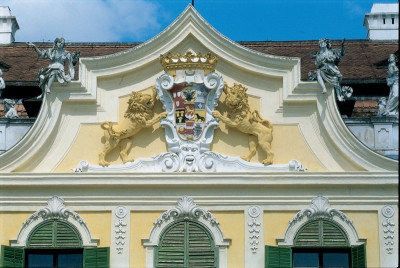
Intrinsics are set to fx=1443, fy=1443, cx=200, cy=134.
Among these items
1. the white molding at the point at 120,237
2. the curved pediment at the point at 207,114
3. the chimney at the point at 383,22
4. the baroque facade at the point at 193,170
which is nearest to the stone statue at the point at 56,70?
the baroque facade at the point at 193,170

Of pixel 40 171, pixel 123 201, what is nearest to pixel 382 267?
pixel 123 201

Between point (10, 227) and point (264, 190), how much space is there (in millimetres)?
5930

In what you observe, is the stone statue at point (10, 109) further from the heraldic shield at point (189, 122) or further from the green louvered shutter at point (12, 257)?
the green louvered shutter at point (12, 257)

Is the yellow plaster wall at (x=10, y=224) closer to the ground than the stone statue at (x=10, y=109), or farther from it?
closer to the ground

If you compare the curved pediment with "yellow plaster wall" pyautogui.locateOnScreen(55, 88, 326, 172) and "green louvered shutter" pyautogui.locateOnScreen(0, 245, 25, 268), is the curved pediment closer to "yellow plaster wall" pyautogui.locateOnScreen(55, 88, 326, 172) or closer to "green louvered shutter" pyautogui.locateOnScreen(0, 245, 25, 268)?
"yellow plaster wall" pyautogui.locateOnScreen(55, 88, 326, 172)

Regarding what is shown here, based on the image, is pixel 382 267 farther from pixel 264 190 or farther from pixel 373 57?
pixel 373 57

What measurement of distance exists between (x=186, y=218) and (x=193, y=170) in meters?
1.18

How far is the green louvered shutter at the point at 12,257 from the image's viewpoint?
32.8 metres

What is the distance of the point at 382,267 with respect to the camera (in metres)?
32.7

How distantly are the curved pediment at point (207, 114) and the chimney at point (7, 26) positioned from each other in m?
9.67

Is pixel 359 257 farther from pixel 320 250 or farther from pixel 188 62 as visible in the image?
pixel 188 62

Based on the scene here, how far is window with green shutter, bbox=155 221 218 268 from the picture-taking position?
108ft

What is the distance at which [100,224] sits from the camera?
109 feet

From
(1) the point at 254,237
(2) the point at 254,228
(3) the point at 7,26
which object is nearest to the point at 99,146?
(2) the point at 254,228
